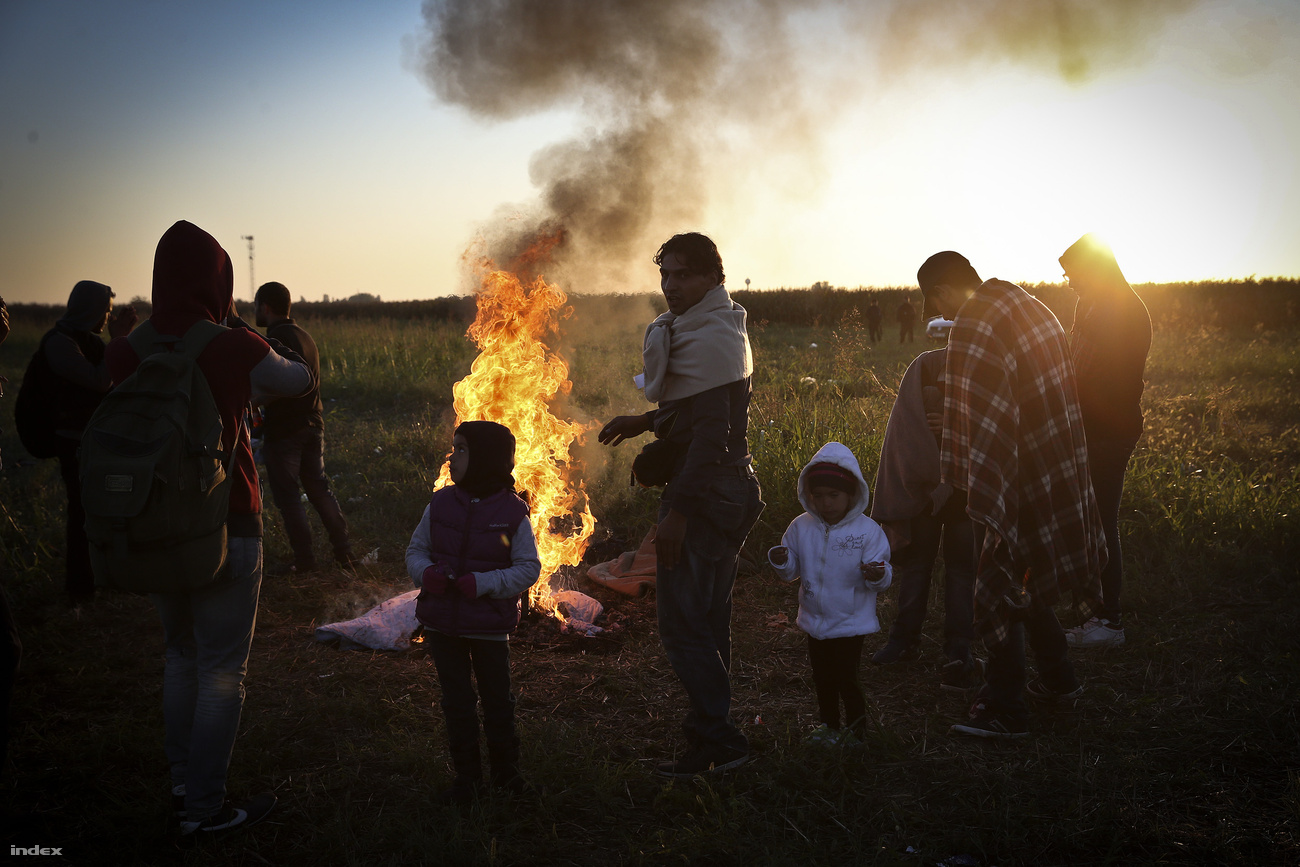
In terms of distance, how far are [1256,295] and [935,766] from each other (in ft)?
126

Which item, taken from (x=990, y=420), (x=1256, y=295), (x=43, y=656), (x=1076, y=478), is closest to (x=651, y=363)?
(x=990, y=420)

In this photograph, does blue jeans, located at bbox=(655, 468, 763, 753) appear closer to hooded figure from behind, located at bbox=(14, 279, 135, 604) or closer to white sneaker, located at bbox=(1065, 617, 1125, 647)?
white sneaker, located at bbox=(1065, 617, 1125, 647)

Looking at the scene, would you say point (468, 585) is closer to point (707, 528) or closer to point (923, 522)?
point (707, 528)

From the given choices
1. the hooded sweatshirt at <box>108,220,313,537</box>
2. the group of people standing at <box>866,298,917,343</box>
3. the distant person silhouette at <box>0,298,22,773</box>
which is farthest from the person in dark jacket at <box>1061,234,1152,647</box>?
the group of people standing at <box>866,298,917,343</box>

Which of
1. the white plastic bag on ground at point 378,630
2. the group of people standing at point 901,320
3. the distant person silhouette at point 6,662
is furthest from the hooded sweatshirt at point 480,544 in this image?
the group of people standing at point 901,320

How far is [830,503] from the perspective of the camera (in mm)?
3422

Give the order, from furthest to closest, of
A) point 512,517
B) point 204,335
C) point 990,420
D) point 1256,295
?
point 1256,295 < point 990,420 < point 512,517 < point 204,335

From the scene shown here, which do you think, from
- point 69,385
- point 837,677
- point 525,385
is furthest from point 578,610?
point 69,385

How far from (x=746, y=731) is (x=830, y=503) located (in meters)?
1.33

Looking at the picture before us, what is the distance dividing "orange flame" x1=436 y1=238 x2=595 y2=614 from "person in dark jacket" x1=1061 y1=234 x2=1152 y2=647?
11.1 ft

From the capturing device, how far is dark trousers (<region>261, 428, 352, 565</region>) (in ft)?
19.1

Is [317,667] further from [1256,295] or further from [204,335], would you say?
[1256,295]

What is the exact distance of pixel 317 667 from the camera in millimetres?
4633

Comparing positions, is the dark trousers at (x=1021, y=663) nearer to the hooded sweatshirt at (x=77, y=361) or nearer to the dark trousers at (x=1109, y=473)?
the dark trousers at (x=1109, y=473)
